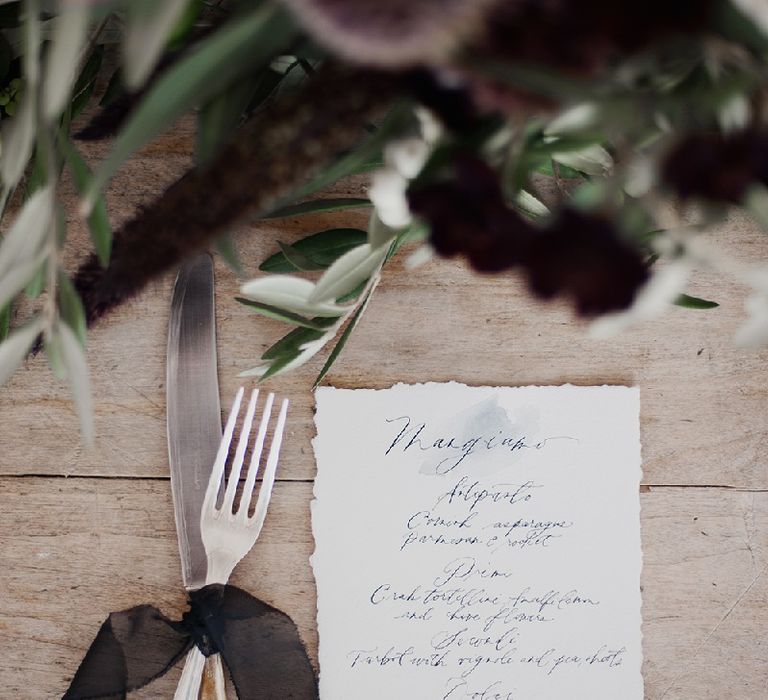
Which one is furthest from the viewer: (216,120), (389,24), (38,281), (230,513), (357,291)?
(230,513)

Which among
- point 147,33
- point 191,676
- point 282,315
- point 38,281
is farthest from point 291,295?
point 191,676

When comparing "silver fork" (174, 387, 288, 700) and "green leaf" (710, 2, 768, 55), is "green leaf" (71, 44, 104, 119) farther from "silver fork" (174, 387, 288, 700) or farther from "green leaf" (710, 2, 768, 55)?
"green leaf" (710, 2, 768, 55)

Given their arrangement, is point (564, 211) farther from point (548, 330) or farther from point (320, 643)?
point (320, 643)

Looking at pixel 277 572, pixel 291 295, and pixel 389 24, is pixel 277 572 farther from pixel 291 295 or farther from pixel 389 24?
pixel 389 24

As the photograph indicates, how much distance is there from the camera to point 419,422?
63cm

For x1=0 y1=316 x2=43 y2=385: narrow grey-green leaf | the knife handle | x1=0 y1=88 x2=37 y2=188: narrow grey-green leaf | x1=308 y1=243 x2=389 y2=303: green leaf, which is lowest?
the knife handle

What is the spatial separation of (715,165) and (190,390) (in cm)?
50

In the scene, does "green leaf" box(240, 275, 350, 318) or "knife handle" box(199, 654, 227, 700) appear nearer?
"green leaf" box(240, 275, 350, 318)

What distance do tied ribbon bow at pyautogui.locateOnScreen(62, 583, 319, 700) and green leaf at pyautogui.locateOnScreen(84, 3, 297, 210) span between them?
0.47 meters

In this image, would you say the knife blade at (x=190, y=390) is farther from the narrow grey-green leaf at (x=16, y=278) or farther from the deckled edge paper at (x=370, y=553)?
the narrow grey-green leaf at (x=16, y=278)

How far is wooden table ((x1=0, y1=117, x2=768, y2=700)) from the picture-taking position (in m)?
0.62

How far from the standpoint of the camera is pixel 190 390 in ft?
2.01

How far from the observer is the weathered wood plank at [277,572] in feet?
2.07

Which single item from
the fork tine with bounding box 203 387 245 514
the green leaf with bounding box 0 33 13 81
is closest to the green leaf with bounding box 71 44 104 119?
the green leaf with bounding box 0 33 13 81
